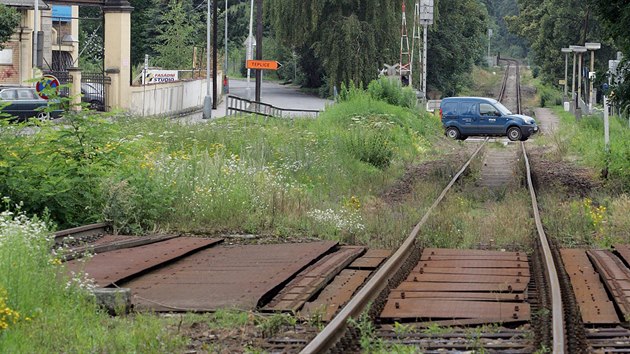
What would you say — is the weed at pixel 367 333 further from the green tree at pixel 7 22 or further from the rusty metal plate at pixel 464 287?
the green tree at pixel 7 22

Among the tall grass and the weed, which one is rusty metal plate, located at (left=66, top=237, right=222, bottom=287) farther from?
the weed

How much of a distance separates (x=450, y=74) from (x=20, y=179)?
258 feet

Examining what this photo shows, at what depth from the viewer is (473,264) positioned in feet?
38.6

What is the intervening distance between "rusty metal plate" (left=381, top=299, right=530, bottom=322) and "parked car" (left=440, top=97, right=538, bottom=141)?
123 ft

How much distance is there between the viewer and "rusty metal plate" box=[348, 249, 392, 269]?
1133 centimetres

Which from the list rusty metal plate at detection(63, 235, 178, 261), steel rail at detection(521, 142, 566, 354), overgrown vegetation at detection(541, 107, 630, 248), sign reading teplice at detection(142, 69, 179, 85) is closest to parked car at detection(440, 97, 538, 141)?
overgrown vegetation at detection(541, 107, 630, 248)

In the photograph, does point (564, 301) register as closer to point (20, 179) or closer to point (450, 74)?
point (20, 179)

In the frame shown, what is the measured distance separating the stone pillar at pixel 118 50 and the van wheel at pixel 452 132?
45.3 feet

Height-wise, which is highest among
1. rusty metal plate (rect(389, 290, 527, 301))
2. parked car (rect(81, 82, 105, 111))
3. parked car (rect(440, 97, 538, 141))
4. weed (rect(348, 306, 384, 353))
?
parked car (rect(81, 82, 105, 111))

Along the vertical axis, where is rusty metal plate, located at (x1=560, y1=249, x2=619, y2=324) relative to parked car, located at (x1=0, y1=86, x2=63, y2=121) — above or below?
below

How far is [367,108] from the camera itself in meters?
38.8

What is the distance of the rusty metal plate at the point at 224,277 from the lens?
916 cm

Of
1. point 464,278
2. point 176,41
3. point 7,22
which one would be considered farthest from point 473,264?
point 176,41

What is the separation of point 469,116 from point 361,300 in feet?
126
